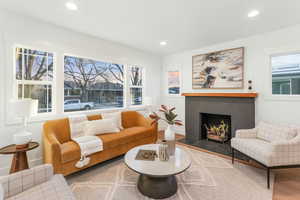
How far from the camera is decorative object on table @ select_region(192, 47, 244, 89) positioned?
3467 millimetres

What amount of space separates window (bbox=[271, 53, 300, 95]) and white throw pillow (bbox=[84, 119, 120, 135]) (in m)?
3.53

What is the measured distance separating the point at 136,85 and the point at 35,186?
3500mm

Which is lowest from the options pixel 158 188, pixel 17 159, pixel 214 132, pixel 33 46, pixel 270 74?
pixel 158 188

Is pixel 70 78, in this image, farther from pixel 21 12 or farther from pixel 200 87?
pixel 200 87

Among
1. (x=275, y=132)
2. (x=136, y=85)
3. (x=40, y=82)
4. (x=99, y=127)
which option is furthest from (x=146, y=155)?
(x=136, y=85)

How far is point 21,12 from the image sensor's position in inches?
92.2

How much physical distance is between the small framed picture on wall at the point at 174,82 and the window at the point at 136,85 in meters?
0.96

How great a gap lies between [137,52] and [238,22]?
2.62 metres

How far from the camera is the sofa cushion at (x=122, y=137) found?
260 centimetres

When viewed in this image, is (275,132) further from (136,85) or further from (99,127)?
(136,85)

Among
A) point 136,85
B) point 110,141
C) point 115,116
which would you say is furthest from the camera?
point 136,85

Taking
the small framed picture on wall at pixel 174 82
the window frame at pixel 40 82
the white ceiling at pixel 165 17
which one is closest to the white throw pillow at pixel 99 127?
the window frame at pixel 40 82

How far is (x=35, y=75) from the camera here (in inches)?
105

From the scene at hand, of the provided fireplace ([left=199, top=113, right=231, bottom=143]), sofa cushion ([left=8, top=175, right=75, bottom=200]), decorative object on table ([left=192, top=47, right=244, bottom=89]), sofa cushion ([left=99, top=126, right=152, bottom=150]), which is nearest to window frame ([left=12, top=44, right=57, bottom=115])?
sofa cushion ([left=99, top=126, right=152, bottom=150])
